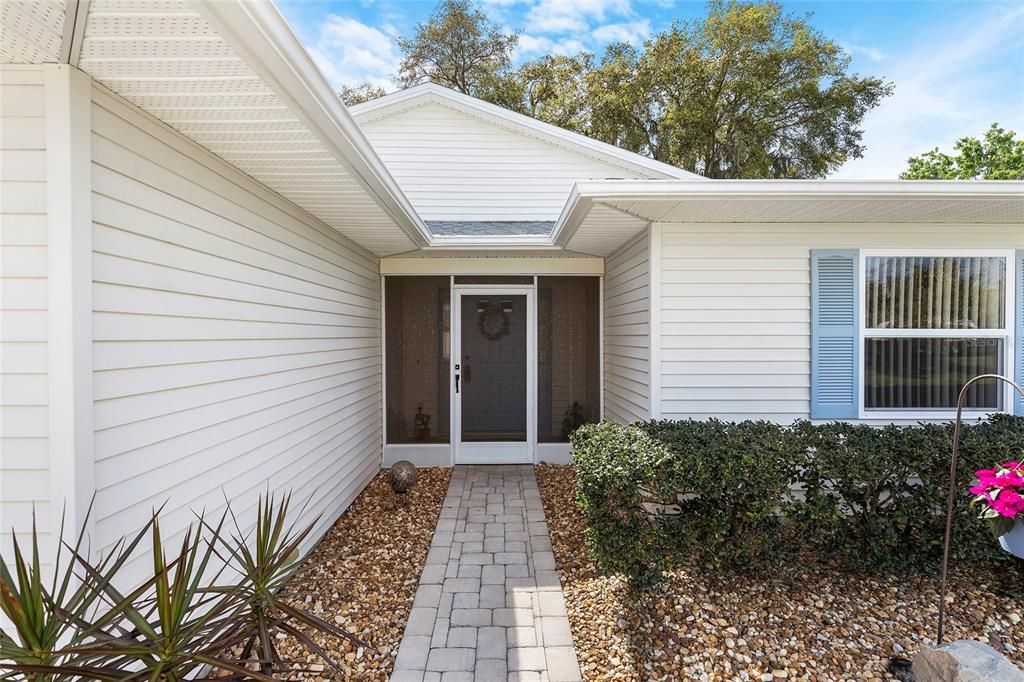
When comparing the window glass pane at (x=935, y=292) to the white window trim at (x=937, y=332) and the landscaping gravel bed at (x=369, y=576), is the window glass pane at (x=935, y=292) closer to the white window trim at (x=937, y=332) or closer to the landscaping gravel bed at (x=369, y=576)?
the white window trim at (x=937, y=332)

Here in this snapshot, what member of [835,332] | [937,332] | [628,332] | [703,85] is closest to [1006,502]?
[835,332]

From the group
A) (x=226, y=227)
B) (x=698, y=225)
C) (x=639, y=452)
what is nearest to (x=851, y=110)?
(x=698, y=225)

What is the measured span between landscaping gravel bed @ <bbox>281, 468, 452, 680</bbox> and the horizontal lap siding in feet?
1.32

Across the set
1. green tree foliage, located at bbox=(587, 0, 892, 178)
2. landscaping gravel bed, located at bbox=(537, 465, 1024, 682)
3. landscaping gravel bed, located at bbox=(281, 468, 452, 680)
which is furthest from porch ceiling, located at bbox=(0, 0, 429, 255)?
green tree foliage, located at bbox=(587, 0, 892, 178)

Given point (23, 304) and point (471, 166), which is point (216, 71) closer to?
point (23, 304)

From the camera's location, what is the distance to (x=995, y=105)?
8.36 metres

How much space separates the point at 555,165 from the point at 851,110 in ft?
41.8

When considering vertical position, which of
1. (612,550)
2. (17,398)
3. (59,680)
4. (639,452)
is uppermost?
(17,398)

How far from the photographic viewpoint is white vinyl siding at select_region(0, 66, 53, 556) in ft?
5.82

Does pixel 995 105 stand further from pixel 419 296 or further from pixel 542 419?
pixel 419 296

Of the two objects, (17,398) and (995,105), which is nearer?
(17,398)

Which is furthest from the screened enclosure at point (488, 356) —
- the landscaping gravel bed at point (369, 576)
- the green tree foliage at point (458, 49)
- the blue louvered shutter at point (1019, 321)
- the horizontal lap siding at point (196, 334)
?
the green tree foliage at point (458, 49)

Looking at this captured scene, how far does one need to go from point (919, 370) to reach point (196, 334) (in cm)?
515

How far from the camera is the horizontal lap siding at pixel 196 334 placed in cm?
198
